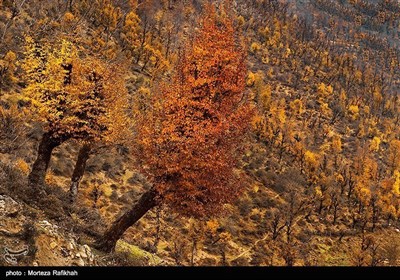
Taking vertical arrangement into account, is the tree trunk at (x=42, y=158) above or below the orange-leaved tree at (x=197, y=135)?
below

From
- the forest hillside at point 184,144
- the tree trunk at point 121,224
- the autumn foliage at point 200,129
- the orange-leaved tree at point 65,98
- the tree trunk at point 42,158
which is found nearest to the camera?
the autumn foliage at point 200,129

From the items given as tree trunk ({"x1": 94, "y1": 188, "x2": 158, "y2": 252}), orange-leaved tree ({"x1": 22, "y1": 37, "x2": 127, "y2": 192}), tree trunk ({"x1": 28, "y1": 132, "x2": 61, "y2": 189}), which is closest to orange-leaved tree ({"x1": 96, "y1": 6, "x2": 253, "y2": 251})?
tree trunk ({"x1": 94, "y1": 188, "x2": 158, "y2": 252})

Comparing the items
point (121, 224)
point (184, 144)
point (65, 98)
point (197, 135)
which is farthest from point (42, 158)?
point (197, 135)

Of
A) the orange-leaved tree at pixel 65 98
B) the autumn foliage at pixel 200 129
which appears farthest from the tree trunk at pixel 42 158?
the autumn foliage at pixel 200 129

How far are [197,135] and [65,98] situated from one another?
287 inches

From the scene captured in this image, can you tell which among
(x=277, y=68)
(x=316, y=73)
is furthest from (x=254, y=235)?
(x=316, y=73)

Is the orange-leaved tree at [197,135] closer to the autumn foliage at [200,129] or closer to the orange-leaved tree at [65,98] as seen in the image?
the autumn foliage at [200,129]

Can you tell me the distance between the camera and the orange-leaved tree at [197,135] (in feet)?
50.6

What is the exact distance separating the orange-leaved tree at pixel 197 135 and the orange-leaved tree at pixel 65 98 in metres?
3.87

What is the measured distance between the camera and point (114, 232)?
52.1 ft

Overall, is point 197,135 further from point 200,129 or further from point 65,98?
point 65,98

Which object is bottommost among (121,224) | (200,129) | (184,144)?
(121,224)

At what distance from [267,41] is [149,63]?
44947 mm

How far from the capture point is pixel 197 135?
15.2 meters
